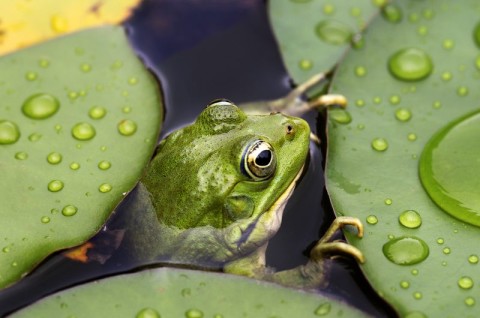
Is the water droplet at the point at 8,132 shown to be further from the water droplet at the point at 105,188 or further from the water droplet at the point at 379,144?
the water droplet at the point at 379,144

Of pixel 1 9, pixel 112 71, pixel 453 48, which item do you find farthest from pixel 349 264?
pixel 1 9

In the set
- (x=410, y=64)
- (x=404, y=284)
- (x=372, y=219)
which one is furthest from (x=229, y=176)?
(x=410, y=64)

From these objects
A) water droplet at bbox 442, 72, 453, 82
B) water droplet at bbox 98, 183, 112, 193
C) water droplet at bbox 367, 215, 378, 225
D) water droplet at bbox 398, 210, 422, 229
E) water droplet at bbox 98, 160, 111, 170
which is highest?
water droplet at bbox 442, 72, 453, 82

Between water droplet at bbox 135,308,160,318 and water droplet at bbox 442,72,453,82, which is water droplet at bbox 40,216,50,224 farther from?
water droplet at bbox 442,72,453,82

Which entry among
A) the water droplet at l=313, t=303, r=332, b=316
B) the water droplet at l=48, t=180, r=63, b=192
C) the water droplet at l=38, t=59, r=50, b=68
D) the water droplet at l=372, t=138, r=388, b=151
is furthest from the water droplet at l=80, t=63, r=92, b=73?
the water droplet at l=313, t=303, r=332, b=316

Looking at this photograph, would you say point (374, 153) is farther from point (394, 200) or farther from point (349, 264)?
point (349, 264)
